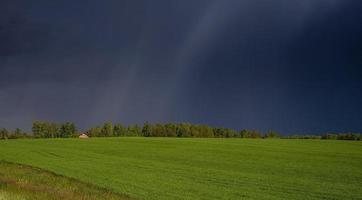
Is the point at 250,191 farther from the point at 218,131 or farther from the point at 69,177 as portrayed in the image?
the point at 218,131

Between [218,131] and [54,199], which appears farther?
[218,131]

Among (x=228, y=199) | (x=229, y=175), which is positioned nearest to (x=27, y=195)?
(x=228, y=199)

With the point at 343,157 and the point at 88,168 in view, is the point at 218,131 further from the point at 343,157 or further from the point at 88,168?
the point at 88,168

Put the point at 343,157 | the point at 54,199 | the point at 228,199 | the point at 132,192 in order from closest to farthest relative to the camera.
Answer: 1. the point at 54,199
2. the point at 228,199
3. the point at 132,192
4. the point at 343,157

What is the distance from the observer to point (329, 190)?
2680cm

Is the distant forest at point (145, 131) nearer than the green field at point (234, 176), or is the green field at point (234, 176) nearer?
the green field at point (234, 176)

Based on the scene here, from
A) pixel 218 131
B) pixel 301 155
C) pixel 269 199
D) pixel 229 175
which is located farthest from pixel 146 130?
pixel 269 199

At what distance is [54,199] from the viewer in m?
17.9

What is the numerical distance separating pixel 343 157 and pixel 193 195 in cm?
2793

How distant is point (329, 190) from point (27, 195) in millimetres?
15551

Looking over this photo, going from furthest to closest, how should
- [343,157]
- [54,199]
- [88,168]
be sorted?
[343,157] < [88,168] < [54,199]

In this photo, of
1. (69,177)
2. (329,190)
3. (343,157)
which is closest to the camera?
(329,190)

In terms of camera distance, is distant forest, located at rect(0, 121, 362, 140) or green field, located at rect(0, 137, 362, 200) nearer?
green field, located at rect(0, 137, 362, 200)

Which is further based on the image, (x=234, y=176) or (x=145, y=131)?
(x=145, y=131)
